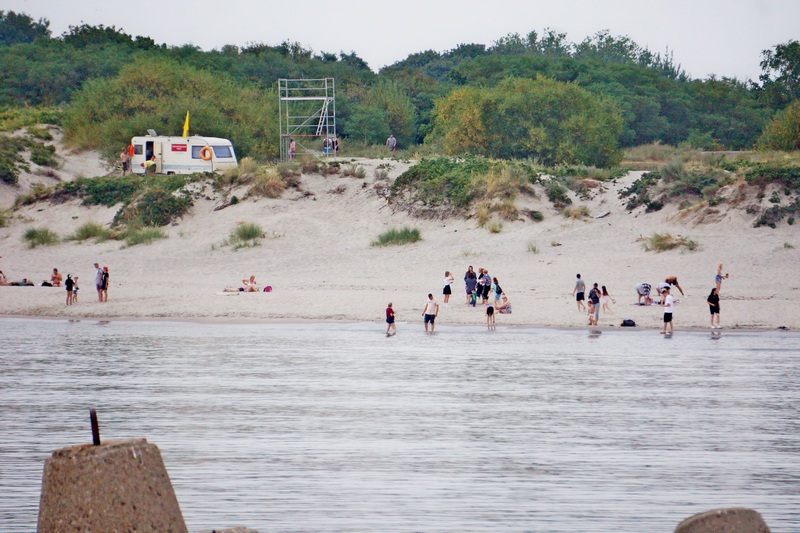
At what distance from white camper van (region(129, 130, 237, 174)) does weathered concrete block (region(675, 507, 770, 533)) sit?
4504 centimetres

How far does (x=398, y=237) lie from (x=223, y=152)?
13.5 metres

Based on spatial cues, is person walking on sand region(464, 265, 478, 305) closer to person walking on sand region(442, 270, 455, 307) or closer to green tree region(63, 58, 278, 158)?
person walking on sand region(442, 270, 455, 307)

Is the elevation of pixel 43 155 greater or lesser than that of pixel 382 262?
greater

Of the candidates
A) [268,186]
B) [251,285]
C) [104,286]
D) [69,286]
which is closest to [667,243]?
[251,285]

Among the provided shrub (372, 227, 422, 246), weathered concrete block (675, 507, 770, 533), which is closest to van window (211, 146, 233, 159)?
shrub (372, 227, 422, 246)

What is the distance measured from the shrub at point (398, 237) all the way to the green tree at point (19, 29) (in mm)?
96067

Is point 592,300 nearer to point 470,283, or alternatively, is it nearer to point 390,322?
point 470,283

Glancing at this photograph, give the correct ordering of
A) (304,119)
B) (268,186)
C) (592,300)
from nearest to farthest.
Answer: (592,300)
(268,186)
(304,119)

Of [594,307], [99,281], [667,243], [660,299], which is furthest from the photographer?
[667,243]

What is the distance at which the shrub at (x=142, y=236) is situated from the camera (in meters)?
41.8

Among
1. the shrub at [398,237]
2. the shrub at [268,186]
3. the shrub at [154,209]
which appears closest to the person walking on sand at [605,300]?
the shrub at [398,237]

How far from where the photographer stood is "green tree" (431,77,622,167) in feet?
168

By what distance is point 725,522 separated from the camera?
5148mm

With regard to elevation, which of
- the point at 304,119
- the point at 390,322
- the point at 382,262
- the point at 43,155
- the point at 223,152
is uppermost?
the point at 304,119
